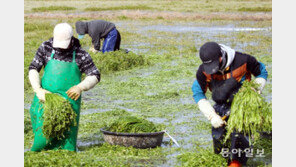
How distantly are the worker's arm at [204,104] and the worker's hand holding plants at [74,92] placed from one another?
147 centimetres

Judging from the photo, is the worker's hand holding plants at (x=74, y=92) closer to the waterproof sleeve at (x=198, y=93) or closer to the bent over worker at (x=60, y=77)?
the bent over worker at (x=60, y=77)

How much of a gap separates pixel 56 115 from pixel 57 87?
0.41 meters

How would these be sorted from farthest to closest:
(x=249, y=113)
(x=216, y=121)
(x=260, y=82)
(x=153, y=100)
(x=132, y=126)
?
(x=153, y=100)
(x=132, y=126)
(x=260, y=82)
(x=216, y=121)
(x=249, y=113)

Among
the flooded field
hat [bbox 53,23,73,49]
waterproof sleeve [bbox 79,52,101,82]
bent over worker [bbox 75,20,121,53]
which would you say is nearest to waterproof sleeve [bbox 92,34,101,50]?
bent over worker [bbox 75,20,121,53]

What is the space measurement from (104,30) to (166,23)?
2018 centimetres

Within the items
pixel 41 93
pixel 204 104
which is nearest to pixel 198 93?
pixel 204 104

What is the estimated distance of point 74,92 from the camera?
22.6 ft

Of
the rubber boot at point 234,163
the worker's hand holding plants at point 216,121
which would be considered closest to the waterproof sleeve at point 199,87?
the worker's hand holding plants at point 216,121

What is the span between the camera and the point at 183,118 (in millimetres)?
10219

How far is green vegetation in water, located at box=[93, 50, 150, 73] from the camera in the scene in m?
15.1

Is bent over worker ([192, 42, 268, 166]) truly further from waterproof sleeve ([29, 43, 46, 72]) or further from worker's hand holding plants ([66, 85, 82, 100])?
waterproof sleeve ([29, 43, 46, 72])

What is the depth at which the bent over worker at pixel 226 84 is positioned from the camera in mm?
6273

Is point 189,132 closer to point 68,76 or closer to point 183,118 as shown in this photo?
point 183,118

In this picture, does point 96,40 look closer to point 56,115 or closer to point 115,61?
point 115,61
